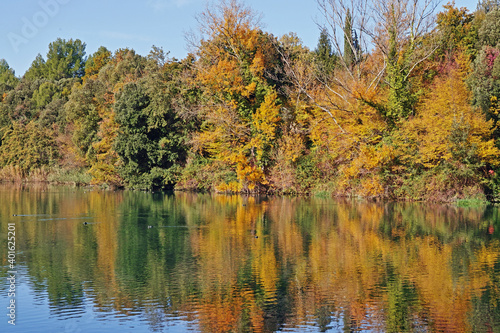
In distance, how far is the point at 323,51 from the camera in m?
55.5

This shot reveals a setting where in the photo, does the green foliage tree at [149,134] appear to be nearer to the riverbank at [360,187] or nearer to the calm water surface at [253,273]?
the riverbank at [360,187]

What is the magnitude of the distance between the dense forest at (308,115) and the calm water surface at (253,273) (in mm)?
9744

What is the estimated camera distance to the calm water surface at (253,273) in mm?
10945

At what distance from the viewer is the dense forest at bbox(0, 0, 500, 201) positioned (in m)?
35.3

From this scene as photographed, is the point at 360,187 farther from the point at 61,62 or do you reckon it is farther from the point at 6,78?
the point at 6,78

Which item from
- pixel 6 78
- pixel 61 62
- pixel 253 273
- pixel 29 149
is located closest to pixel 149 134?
pixel 29 149

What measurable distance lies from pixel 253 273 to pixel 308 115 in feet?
99.6

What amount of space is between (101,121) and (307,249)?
139ft

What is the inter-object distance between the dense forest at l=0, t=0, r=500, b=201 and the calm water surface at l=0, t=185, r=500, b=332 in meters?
9.74

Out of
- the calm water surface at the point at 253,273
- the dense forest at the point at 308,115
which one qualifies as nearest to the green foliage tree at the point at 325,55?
the dense forest at the point at 308,115

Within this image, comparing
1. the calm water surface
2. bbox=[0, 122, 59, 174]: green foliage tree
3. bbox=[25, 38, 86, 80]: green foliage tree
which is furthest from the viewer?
bbox=[25, 38, 86, 80]: green foliage tree

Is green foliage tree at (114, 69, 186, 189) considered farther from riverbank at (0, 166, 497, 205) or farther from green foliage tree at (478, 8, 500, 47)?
green foliage tree at (478, 8, 500, 47)

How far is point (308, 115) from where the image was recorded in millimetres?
44156

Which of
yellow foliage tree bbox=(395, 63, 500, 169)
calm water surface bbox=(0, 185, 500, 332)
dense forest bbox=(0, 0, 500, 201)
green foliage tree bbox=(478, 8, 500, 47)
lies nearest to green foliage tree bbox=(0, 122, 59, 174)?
dense forest bbox=(0, 0, 500, 201)
